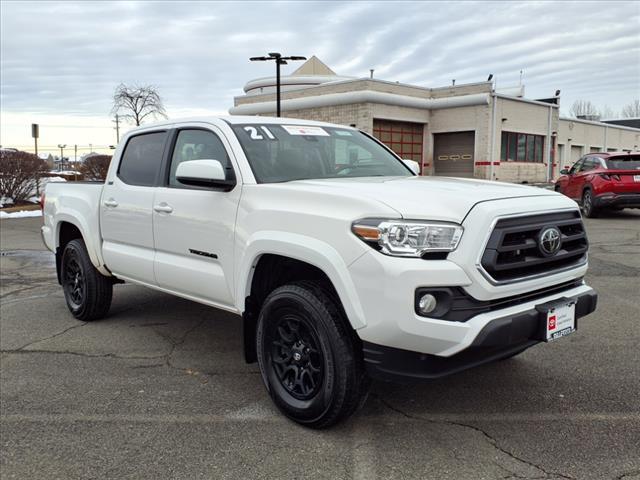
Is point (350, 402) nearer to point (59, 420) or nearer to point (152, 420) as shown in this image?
point (152, 420)

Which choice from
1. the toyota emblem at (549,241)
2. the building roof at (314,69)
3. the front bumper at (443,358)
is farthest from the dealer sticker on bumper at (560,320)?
the building roof at (314,69)

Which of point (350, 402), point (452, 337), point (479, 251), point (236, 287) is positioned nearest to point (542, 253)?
point (479, 251)

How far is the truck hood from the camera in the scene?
2.97 m

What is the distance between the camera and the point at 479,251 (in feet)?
9.59

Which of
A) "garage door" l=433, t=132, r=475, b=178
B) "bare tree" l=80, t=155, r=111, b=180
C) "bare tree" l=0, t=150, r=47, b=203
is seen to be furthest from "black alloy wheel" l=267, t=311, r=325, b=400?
"garage door" l=433, t=132, r=475, b=178

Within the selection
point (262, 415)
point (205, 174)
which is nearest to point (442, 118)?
point (205, 174)

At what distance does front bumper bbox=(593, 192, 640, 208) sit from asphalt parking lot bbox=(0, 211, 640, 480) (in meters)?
8.91

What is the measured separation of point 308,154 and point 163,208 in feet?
3.90

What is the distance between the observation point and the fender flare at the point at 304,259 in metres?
3.00

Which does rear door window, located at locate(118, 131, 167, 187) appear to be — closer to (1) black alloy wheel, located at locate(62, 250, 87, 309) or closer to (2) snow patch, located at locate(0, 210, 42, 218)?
(1) black alloy wheel, located at locate(62, 250, 87, 309)

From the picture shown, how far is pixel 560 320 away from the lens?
3.26 m

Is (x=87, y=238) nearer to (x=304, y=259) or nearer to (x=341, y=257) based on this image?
(x=304, y=259)

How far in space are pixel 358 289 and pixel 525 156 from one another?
3728 cm

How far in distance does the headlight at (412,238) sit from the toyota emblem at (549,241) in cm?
61
